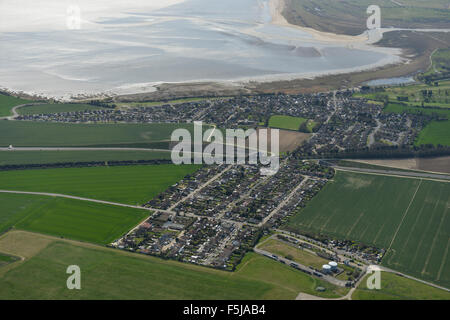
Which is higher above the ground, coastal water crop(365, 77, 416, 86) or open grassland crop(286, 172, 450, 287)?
coastal water crop(365, 77, 416, 86)

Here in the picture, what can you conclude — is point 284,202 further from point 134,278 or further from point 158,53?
point 158,53

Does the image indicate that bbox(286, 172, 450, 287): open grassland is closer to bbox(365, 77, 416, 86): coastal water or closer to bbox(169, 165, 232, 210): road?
bbox(169, 165, 232, 210): road

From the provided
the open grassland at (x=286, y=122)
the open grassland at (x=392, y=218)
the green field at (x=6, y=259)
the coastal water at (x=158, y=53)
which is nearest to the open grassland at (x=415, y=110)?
the open grassland at (x=286, y=122)

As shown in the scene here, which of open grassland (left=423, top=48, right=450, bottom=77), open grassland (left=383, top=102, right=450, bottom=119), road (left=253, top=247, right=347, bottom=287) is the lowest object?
road (left=253, top=247, right=347, bottom=287)

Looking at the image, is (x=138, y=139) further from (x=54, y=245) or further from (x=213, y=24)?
A: (x=213, y=24)

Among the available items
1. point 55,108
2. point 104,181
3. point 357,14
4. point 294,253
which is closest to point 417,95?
point 294,253

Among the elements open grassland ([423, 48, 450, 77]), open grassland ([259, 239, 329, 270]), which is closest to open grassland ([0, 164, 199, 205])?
open grassland ([259, 239, 329, 270])
